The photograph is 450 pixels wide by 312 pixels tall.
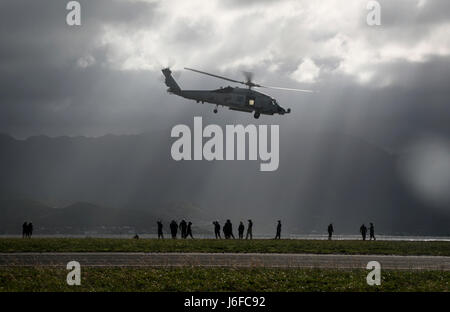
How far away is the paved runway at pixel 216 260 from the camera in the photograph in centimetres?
Result: 3127

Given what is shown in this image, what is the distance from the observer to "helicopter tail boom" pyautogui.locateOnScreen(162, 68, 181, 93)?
71000mm

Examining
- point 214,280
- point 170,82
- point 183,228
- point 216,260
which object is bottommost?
point 214,280

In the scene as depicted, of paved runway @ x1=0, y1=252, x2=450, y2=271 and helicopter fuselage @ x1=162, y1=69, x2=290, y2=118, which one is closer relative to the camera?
paved runway @ x1=0, y1=252, x2=450, y2=271

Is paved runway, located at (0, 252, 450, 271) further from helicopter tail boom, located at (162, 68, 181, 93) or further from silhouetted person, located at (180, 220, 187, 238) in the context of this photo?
helicopter tail boom, located at (162, 68, 181, 93)

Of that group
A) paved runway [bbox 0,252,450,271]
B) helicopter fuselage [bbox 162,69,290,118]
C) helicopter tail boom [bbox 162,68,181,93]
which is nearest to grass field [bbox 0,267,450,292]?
paved runway [bbox 0,252,450,271]

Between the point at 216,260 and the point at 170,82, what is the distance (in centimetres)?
4304

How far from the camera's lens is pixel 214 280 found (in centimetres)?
2552

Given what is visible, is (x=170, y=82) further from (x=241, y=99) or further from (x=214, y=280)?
(x=214, y=280)

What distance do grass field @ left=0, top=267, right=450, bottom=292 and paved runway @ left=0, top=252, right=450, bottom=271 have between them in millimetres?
2734

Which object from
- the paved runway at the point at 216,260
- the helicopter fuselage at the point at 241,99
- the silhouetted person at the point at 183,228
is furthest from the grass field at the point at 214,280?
the helicopter fuselage at the point at 241,99

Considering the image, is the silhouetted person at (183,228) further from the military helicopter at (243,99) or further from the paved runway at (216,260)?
the paved runway at (216,260)

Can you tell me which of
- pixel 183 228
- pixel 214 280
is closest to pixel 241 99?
pixel 183 228
